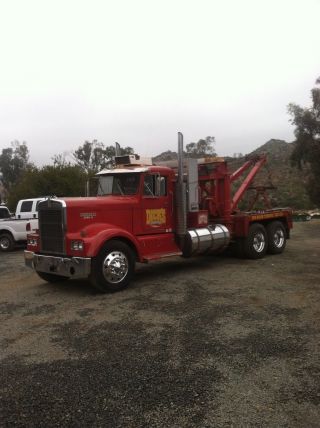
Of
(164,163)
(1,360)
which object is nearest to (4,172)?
(164,163)

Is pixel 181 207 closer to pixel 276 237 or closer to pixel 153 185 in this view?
pixel 153 185

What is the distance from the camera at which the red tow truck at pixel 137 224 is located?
27.4 ft

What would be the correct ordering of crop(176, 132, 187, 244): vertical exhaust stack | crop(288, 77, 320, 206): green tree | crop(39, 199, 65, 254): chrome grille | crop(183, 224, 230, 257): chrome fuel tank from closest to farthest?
crop(39, 199, 65, 254): chrome grille < crop(176, 132, 187, 244): vertical exhaust stack < crop(183, 224, 230, 257): chrome fuel tank < crop(288, 77, 320, 206): green tree

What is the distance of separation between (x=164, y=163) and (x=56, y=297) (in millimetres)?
4799

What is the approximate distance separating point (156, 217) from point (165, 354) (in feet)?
16.4

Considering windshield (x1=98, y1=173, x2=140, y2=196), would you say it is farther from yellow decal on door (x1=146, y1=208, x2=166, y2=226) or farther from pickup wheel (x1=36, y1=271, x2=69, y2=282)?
Result: pickup wheel (x1=36, y1=271, x2=69, y2=282)

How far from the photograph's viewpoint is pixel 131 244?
29.6 feet

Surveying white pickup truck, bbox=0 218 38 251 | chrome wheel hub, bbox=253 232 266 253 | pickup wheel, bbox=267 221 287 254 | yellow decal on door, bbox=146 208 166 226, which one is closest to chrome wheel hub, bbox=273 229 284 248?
pickup wheel, bbox=267 221 287 254

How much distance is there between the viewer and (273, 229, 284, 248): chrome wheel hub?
12.9 meters

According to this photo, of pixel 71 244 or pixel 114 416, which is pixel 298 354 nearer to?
pixel 114 416

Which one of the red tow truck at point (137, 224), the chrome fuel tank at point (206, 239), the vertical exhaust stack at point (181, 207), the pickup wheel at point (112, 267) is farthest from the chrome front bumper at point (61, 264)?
the chrome fuel tank at point (206, 239)

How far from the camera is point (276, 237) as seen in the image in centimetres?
1298

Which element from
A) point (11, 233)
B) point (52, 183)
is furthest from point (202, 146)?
point (11, 233)

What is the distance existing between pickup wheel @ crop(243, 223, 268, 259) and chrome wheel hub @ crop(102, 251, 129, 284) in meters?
4.40
